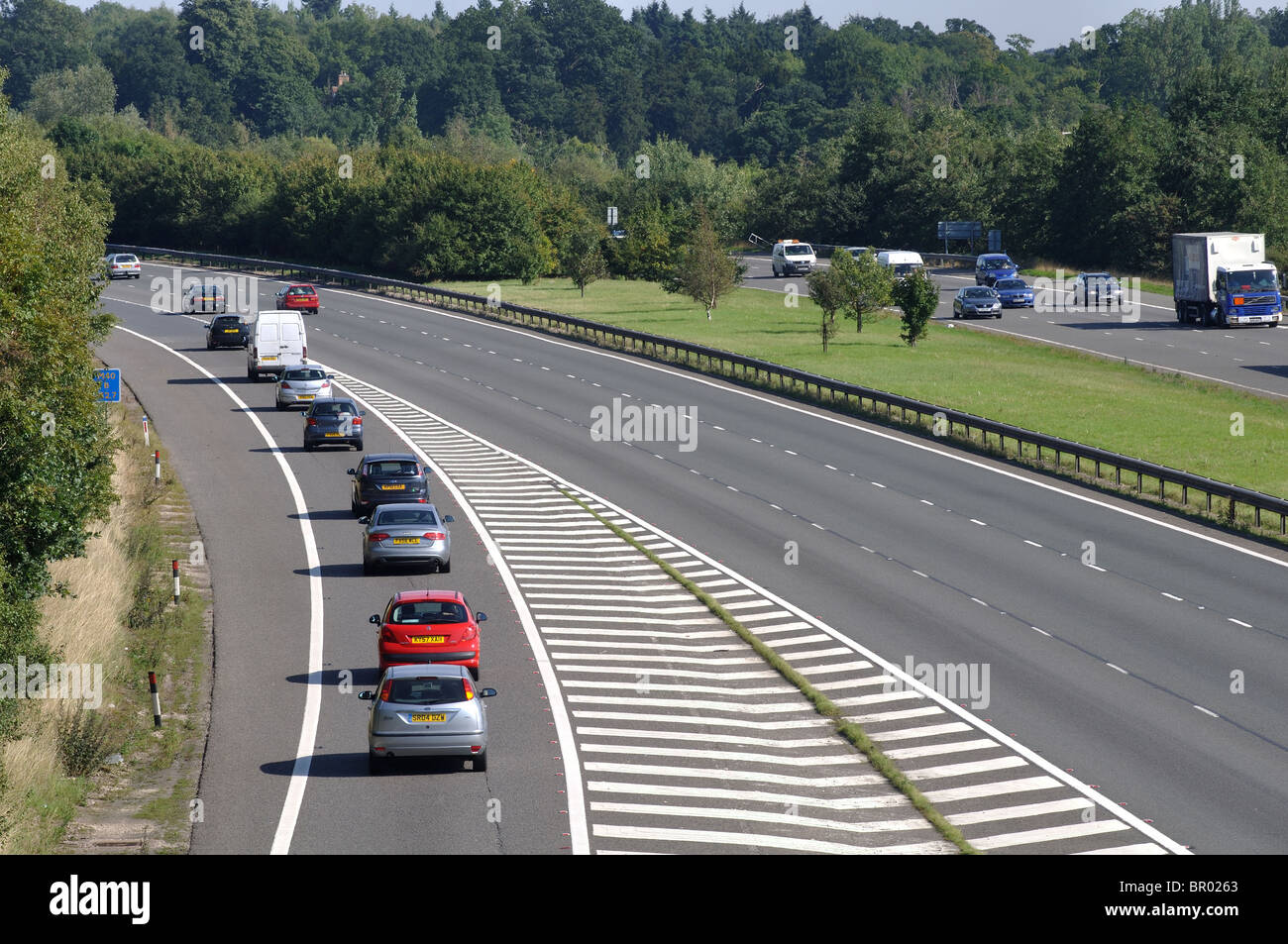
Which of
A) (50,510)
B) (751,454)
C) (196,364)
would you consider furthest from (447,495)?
(196,364)

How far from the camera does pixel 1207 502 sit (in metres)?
36.2

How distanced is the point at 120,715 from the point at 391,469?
44.8ft

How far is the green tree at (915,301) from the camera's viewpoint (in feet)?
213

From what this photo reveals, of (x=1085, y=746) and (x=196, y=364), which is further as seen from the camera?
(x=196, y=364)

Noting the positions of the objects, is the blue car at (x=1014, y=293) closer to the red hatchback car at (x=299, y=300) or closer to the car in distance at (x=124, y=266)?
the red hatchback car at (x=299, y=300)

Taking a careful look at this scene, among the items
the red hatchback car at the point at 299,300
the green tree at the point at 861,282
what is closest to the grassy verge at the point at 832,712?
the green tree at the point at 861,282

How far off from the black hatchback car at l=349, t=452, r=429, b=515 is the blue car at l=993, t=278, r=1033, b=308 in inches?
2120

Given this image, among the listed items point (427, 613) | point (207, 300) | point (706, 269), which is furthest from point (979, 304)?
point (427, 613)

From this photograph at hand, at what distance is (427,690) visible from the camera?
19.9 meters

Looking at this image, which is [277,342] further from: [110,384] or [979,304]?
[979,304]

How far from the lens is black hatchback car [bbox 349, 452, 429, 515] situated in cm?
3553

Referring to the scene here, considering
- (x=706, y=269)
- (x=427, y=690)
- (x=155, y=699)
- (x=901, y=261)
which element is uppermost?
(x=901, y=261)

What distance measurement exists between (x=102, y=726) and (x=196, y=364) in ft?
142

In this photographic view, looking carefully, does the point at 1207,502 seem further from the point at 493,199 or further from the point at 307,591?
the point at 493,199
